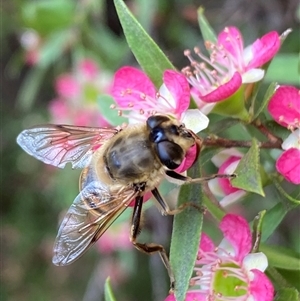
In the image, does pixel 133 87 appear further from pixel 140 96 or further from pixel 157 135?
pixel 157 135

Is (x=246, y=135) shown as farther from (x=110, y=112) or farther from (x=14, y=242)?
(x=14, y=242)

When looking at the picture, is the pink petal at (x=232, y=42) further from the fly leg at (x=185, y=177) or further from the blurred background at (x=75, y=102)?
the blurred background at (x=75, y=102)

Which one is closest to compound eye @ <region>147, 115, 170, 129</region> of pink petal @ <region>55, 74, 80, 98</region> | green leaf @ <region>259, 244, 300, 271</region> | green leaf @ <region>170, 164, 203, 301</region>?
green leaf @ <region>170, 164, 203, 301</region>

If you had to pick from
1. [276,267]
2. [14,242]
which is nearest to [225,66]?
[276,267]

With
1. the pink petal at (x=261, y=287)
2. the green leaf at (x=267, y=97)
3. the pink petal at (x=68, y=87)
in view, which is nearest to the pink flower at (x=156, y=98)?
the green leaf at (x=267, y=97)

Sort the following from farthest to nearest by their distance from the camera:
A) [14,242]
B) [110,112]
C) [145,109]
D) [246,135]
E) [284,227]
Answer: [14,242]
[284,227]
[110,112]
[246,135]
[145,109]

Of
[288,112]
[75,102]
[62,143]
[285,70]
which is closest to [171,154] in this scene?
[288,112]
